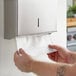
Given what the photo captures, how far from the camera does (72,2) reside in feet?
8.79

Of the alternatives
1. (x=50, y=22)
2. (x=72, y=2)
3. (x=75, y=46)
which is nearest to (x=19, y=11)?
(x=50, y=22)

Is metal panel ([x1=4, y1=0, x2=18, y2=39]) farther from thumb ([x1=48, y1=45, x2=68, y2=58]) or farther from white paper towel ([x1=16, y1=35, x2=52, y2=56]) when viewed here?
thumb ([x1=48, y1=45, x2=68, y2=58])

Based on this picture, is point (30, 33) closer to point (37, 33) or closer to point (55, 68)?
point (37, 33)

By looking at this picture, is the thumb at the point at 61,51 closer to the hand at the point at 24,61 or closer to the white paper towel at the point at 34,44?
the white paper towel at the point at 34,44

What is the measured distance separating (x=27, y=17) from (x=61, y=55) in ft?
0.87

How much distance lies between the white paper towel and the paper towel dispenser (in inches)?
1.7

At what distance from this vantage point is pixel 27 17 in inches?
38.7

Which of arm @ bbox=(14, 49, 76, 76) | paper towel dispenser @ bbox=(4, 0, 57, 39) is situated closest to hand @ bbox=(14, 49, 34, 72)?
arm @ bbox=(14, 49, 76, 76)

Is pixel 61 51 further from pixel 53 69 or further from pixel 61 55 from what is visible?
pixel 53 69

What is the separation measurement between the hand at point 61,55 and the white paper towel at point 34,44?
0.12 feet

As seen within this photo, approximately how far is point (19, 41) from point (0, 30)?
98 millimetres

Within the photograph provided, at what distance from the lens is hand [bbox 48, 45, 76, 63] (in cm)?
106

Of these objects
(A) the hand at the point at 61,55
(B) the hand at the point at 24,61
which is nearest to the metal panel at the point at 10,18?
Result: (B) the hand at the point at 24,61

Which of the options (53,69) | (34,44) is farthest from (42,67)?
(34,44)
